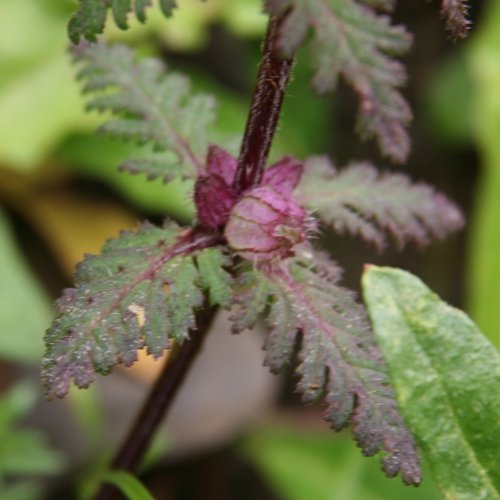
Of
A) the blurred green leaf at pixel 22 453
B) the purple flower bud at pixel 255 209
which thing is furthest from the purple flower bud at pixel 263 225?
the blurred green leaf at pixel 22 453

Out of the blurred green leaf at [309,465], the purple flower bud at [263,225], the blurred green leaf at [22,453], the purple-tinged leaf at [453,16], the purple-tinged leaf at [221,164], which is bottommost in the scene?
the blurred green leaf at [22,453]

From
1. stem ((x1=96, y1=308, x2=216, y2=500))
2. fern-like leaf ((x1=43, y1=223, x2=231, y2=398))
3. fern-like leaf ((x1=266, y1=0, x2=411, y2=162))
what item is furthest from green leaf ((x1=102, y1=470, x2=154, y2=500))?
fern-like leaf ((x1=266, y1=0, x2=411, y2=162))

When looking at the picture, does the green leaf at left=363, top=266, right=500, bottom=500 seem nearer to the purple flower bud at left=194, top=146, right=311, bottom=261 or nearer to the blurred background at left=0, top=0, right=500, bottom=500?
the purple flower bud at left=194, top=146, right=311, bottom=261

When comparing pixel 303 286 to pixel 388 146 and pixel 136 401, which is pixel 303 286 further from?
pixel 136 401

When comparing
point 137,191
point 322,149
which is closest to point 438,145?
point 322,149

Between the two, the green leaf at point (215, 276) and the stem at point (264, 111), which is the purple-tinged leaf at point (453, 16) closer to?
the stem at point (264, 111)

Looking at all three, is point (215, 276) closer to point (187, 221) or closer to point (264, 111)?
point (264, 111)
